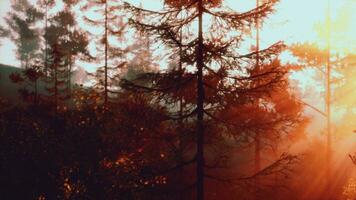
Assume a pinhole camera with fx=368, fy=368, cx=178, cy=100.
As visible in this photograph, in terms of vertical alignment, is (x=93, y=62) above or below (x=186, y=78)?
above

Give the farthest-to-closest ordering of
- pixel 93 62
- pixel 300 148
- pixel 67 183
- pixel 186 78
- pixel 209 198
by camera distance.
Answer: pixel 300 148 → pixel 93 62 → pixel 209 198 → pixel 67 183 → pixel 186 78

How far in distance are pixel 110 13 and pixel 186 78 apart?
17.7m

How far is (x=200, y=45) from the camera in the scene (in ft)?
37.4

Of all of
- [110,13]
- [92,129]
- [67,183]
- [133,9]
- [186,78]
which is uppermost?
[110,13]

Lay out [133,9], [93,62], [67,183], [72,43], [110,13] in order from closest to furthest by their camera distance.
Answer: [133,9] < [67,183] < [110,13] < [93,62] < [72,43]

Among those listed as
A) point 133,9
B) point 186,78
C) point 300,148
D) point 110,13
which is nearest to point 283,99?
point 110,13

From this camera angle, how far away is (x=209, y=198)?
23812 mm

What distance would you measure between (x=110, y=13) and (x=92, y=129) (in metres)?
15.7

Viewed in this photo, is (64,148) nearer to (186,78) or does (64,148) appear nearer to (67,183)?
(67,183)

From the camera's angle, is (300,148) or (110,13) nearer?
(110,13)

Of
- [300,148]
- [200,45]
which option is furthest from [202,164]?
[300,148]

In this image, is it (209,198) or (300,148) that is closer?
(209,198)

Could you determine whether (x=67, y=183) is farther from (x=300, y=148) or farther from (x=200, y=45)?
(x=300, y=148)

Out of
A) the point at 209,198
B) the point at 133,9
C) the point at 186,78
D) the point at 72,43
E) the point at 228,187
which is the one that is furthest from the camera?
the point at 72,43
